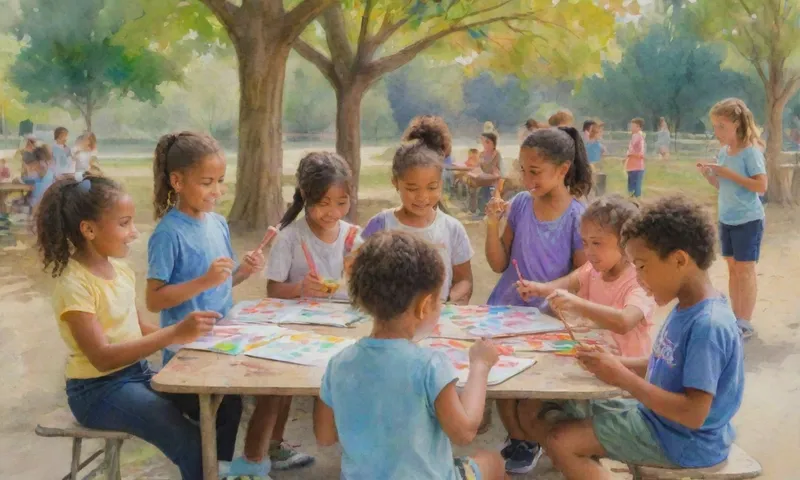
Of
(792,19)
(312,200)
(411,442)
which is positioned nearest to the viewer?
(411,442)

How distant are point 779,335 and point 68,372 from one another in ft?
13.5

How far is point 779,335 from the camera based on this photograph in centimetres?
470

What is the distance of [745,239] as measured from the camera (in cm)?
446

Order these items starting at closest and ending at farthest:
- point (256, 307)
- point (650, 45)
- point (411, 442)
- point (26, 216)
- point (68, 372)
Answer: point (411, 442) → point (68, 372) → point (256, 307) → point (26, 216) → point (650, 45)

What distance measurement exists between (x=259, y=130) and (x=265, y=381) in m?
6.17

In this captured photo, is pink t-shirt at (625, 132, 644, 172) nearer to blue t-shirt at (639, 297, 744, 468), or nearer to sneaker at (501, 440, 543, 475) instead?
sneaker at (501, 440, 543, 475)

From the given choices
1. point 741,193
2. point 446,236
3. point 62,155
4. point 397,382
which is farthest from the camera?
point 62,155

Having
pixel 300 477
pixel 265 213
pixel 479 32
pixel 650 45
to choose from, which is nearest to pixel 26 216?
pixel 265 213

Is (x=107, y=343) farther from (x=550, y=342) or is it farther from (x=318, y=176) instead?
(x=550, y=342)

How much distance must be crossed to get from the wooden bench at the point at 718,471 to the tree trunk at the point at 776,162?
383 inches

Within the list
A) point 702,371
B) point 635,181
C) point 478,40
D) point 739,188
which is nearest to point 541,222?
point 702,371

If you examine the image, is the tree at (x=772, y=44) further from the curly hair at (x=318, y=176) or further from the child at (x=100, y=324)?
the child at (x=100, y=324)

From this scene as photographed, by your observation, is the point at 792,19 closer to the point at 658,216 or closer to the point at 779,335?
the point at 779,335

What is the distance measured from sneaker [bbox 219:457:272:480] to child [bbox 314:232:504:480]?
799 mm
